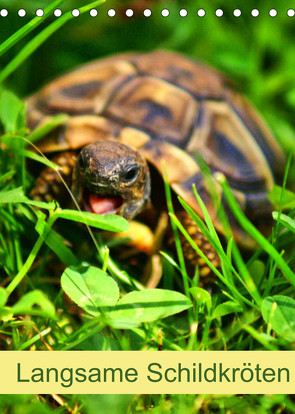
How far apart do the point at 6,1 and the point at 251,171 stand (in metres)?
1.13

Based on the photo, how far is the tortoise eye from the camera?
1463 mm

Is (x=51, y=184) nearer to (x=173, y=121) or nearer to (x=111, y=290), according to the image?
(x=173, y=121)

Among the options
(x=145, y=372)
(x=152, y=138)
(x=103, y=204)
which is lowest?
(x=145, y=372)

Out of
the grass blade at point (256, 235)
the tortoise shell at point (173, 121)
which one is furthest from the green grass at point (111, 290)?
the tortoise shell at point (173, 121)

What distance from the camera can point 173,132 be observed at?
1751 millimetres

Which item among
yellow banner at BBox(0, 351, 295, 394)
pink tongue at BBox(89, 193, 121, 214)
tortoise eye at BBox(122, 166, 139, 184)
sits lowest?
yellow banner at BBox(0, 351, 295, 394)

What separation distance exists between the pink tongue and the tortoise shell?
205mm

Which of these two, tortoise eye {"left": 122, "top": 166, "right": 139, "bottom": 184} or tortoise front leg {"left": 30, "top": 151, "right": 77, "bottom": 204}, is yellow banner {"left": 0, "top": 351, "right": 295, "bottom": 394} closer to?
tortoise eye {"left": 122, "top": 166, "right": 139, "bottom": 184}

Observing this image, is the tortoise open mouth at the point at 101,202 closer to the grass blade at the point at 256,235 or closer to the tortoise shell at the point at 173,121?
the tortoise shell at the point at 173,121

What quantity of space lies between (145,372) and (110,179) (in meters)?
0.59

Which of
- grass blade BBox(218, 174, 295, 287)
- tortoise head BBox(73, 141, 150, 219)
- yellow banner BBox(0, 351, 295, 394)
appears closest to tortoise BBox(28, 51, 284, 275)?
tortoise head BBox(73, 141, 150, 219)

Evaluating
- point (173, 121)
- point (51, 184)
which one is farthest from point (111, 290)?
point (173, 121)

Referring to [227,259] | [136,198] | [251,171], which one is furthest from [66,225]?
[251,171]

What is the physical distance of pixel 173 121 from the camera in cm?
179
